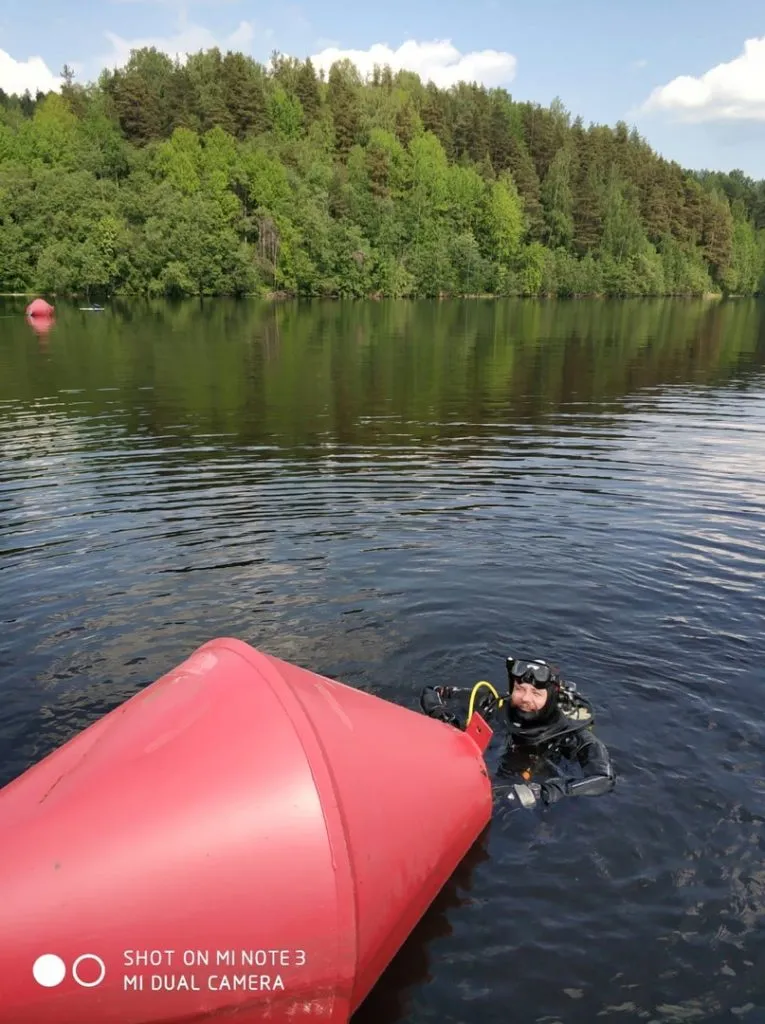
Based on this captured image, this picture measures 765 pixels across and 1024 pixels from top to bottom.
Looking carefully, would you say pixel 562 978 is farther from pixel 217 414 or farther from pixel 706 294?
pixel 706 294

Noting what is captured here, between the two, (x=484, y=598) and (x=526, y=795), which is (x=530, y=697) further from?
(x=484, y=598)

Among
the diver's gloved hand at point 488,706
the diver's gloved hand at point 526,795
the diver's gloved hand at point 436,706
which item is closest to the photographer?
the diver's gloved hand at point 526,795

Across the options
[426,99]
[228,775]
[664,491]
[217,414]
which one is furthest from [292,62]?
[228,775]

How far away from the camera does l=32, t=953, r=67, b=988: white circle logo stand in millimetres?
3318

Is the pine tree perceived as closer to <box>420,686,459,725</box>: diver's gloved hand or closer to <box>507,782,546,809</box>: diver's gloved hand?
<box>420,686,459,725</box>: diver's gloved hand

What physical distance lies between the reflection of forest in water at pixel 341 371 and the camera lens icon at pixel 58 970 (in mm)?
16016

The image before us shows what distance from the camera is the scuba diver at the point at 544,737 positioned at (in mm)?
6602

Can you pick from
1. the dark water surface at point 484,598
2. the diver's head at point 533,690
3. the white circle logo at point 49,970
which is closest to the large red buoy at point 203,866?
the white circle logo at point 49,970

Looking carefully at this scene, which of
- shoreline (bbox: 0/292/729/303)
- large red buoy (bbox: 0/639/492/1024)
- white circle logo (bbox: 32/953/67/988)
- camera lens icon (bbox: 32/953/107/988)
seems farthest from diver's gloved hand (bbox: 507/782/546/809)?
shoreline (bbox: 0/292/729/303)

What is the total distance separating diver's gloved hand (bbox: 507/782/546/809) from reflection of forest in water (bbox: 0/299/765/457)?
13706mm

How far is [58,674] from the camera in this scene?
8383 mm

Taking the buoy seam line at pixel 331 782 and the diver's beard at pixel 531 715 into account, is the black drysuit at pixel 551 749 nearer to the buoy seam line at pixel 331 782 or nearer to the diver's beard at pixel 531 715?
the diver's beard at pixel 531 715

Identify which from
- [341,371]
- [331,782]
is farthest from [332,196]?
[331,782]

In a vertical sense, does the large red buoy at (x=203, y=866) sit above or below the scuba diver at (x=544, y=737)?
above
